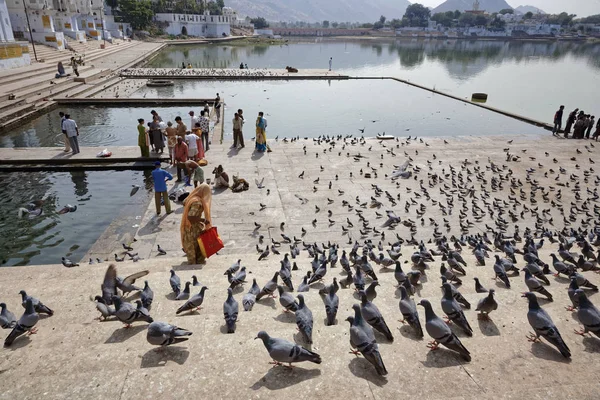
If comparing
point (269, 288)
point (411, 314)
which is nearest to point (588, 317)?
point (411, 314)

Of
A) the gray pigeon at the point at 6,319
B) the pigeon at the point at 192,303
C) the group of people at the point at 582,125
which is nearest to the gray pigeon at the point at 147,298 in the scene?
the pigeon at the point at 192,303

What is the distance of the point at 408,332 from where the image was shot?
4676 mm

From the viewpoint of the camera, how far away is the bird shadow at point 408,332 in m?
4.56

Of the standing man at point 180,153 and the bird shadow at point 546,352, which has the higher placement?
the standing man at point 180,153

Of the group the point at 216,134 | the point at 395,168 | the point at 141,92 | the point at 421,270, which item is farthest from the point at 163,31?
the point at 421,270

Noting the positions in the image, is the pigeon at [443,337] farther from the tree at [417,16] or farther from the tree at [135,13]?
the tree at [417,16]

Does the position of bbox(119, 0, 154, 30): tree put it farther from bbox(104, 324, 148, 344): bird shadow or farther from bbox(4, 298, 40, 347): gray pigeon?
bbox(104, 324, 148, 344): bird shadow

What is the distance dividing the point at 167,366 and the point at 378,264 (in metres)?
4.81

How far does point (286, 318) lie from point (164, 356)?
1722mm

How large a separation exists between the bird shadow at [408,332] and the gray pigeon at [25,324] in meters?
4.61

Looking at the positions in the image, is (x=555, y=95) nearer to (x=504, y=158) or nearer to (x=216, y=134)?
(x=504, y=158)

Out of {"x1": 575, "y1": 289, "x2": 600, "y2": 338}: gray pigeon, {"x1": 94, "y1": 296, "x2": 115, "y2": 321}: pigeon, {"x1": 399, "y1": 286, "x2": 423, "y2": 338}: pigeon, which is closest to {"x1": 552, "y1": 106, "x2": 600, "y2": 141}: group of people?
{"x1": 575, "y1": 289, "x2": 600, "y2": 338}: gray pigeon

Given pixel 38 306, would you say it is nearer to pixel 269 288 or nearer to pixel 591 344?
pixel 269 288

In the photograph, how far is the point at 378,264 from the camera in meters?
7.68
